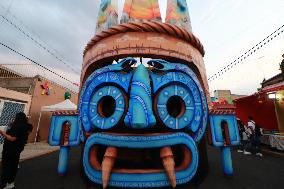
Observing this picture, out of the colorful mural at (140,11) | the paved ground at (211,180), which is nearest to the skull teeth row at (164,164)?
the paved ground at (211,180)

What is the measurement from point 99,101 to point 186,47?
2.15 meters

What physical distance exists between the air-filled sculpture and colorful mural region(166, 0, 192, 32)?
0.05 meters

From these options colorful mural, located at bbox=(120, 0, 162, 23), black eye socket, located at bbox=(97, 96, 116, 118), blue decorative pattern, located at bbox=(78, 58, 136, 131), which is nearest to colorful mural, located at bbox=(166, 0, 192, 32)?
A: colorful mural, located at bbox=(120, 0, 162, 23)

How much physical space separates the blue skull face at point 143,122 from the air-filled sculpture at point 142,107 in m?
0.02

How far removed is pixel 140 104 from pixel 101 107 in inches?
36.2

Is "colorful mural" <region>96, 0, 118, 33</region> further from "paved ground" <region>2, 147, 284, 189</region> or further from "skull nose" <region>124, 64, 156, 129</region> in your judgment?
"paved ground" <region>2, 147, 284, 189</region>

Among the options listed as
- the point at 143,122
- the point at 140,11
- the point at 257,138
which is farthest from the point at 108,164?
the point at 257,138

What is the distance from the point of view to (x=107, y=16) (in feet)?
13.7

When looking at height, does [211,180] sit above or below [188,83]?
below

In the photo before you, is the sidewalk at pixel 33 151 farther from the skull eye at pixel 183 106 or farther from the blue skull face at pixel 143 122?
the skull eye at pixel 183 106

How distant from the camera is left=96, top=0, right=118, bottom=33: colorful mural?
412 centimetres

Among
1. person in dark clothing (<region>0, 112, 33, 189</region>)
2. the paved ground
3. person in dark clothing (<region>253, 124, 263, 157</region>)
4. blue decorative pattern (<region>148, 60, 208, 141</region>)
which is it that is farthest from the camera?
person in dark clothing (<region>253, 124, 263, 157</region>)

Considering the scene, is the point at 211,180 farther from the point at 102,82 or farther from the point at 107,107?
the point at 102,82

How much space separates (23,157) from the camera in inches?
259
